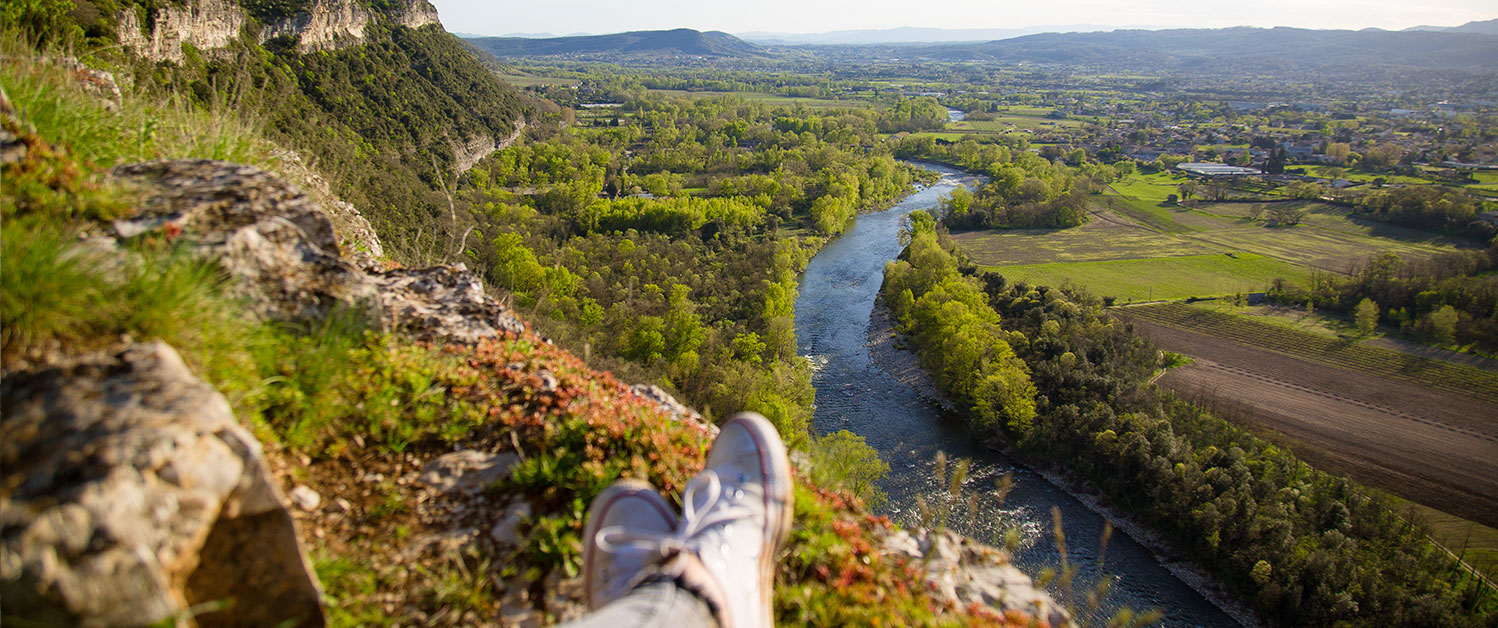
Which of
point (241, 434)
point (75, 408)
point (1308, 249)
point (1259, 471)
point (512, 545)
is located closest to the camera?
point (75, 408)

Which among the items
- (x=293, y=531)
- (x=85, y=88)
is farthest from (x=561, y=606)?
(x=85, y=88)

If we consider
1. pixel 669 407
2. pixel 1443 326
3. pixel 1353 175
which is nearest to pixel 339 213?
pixel 669 407

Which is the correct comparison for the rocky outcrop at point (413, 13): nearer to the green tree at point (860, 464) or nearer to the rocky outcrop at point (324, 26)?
the rocky outcrop at point (324, 26)

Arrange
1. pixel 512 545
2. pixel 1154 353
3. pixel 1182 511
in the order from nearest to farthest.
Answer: pixel 512 545 → pixel 1182 511 → pixel 1154 353

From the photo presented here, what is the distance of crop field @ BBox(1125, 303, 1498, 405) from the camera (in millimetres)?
38406

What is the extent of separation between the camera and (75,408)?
2.63 metres

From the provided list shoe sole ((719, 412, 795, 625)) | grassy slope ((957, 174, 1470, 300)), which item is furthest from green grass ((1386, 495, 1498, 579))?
shoe sole ((719, 412, 795, 625))

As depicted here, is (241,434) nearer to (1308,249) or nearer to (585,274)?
(585,274)

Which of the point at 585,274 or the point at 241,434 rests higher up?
the point at 241,434

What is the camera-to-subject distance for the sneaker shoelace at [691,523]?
3.53 metres

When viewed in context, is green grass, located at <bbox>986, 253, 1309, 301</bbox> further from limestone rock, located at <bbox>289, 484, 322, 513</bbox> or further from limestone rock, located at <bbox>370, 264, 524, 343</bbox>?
limestone rock, located at <bbox>289, 484, 322, 513</bbox>

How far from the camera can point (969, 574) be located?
16.9 ft

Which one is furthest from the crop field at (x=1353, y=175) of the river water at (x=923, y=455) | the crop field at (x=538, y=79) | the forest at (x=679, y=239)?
the crop field at (x=538, y=79)

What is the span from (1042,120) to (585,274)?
415 feet
